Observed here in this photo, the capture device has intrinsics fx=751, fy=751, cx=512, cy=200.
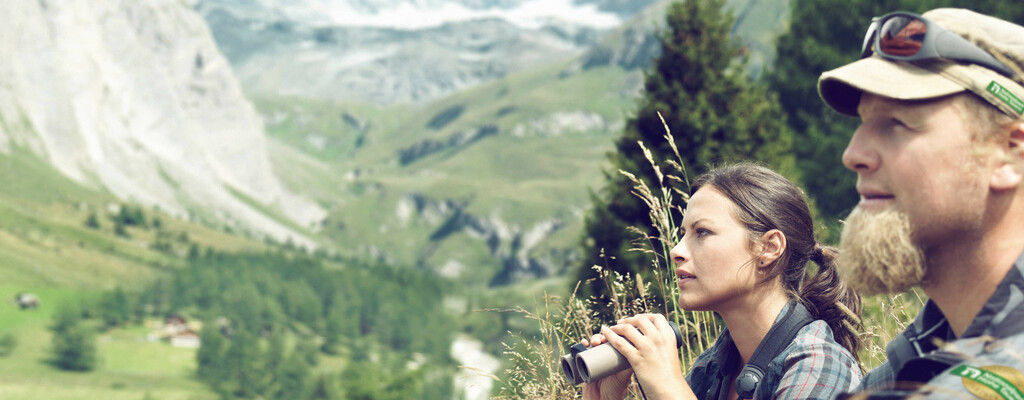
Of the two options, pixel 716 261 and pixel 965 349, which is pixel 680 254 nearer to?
pixel 716 261

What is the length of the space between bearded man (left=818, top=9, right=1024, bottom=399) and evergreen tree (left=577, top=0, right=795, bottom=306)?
11.1 m

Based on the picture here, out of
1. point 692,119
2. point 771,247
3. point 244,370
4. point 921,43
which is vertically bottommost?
point 771,247

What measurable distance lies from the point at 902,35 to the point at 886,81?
0.17 metres

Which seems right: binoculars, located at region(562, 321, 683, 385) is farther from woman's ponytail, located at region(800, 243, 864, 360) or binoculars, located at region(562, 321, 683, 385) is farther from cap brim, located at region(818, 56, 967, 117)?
cap brim, located at region(818, 56, 967, 117)

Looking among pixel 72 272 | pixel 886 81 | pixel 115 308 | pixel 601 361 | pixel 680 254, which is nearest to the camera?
pixel 886 81

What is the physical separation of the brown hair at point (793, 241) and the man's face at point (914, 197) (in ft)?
3.75

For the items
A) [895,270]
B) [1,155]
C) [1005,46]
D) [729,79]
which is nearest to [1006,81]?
[1005,46]

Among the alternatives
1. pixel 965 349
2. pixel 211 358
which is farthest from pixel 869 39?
pixel 211 358

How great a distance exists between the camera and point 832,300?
9.79ft

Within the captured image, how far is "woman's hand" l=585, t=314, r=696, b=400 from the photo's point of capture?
2471mm

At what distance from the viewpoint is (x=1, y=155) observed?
184875 mm

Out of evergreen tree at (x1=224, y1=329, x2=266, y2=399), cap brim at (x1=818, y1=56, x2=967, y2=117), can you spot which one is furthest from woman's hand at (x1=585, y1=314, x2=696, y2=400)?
evergreen tree at (x1=224, y1=329, x2=266, y2=399)

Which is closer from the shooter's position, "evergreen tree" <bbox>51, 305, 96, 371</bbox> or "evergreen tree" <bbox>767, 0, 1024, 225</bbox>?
"evergreen tree" <bbox>767, 0, 1024, 225</bbox>

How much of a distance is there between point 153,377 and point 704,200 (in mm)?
118643
